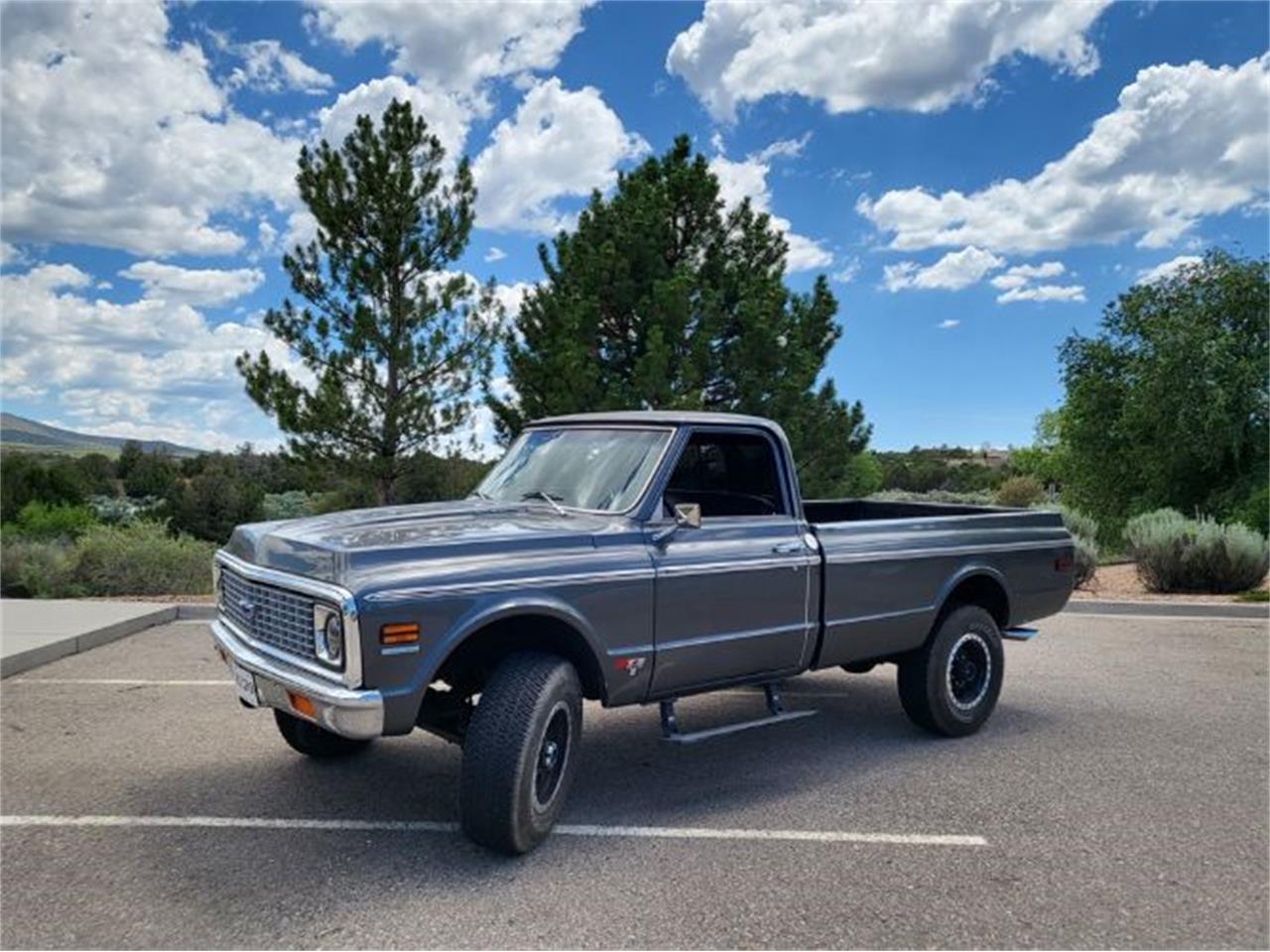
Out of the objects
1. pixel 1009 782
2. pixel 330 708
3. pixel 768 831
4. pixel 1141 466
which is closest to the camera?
pixel 330 708

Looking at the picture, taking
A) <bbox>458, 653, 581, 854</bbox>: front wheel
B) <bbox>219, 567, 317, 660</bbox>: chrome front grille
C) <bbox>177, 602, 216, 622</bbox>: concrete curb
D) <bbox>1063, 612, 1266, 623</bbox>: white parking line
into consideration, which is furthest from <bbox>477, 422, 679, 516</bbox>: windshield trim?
<bbox>1063, 612, 1266, 623</bbox>: white parking line

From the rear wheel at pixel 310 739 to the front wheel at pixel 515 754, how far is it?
1594 mm

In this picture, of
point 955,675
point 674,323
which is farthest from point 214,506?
point 955,675

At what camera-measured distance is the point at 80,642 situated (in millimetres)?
8469

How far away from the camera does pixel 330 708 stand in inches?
147

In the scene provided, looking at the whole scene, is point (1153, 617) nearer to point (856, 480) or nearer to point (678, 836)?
point (678, 836)

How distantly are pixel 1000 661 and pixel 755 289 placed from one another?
41.6 feet

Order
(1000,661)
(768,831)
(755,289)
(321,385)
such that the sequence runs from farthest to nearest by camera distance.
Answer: (755,289) < (321,385) < (1000,661) < (768,831)

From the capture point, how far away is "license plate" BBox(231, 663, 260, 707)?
425cm

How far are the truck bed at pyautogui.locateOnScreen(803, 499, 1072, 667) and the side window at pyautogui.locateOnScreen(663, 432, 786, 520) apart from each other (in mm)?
368

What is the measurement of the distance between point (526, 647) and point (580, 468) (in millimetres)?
1189

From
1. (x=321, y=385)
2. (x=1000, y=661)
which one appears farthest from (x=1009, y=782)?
(x=321, y=385)

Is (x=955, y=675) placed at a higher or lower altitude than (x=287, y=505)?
lower

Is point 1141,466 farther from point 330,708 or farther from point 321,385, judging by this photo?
point 330,708
